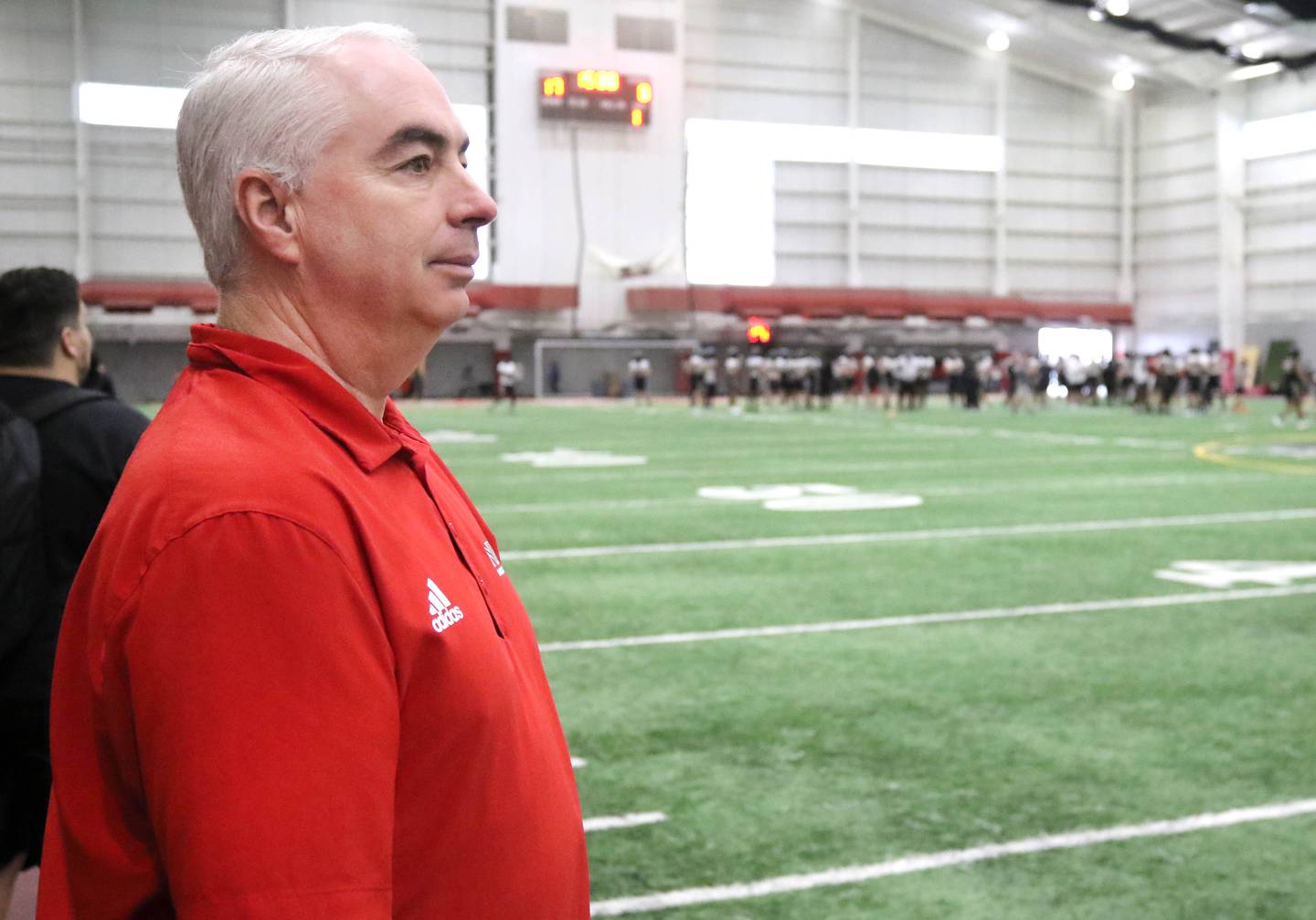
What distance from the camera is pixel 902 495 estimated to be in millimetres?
15414

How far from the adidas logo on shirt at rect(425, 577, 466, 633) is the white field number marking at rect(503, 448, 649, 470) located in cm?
1736

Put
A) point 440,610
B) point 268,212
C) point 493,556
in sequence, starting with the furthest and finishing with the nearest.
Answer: point 493,556, point 268,212, point 440,610

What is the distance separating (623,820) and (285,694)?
12.4ft

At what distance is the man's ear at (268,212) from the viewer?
1.65 meters

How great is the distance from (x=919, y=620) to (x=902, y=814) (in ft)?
11.6

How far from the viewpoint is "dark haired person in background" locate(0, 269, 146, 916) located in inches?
145

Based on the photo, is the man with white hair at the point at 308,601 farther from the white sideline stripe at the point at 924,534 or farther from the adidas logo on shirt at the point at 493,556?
the white sideline stripe at the point at 924,534

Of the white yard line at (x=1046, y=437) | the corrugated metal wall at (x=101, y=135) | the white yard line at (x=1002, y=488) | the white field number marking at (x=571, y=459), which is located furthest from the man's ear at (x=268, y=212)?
the corrugated metal wall at (x=101, y=135)

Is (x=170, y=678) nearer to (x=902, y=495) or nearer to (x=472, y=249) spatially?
(x=472, y=249)

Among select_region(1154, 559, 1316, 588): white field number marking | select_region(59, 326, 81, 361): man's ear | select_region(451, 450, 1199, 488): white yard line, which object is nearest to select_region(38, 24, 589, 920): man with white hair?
select_region(59, 326, 81, 361): man's ear

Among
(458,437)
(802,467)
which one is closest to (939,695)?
(802,467)

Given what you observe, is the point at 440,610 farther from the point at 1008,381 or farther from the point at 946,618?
the point at 1008,381

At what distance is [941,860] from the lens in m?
4.62

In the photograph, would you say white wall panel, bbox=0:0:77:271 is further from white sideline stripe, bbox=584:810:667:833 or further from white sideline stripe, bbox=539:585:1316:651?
white sideline stripe, bbox=584:810:667:833
